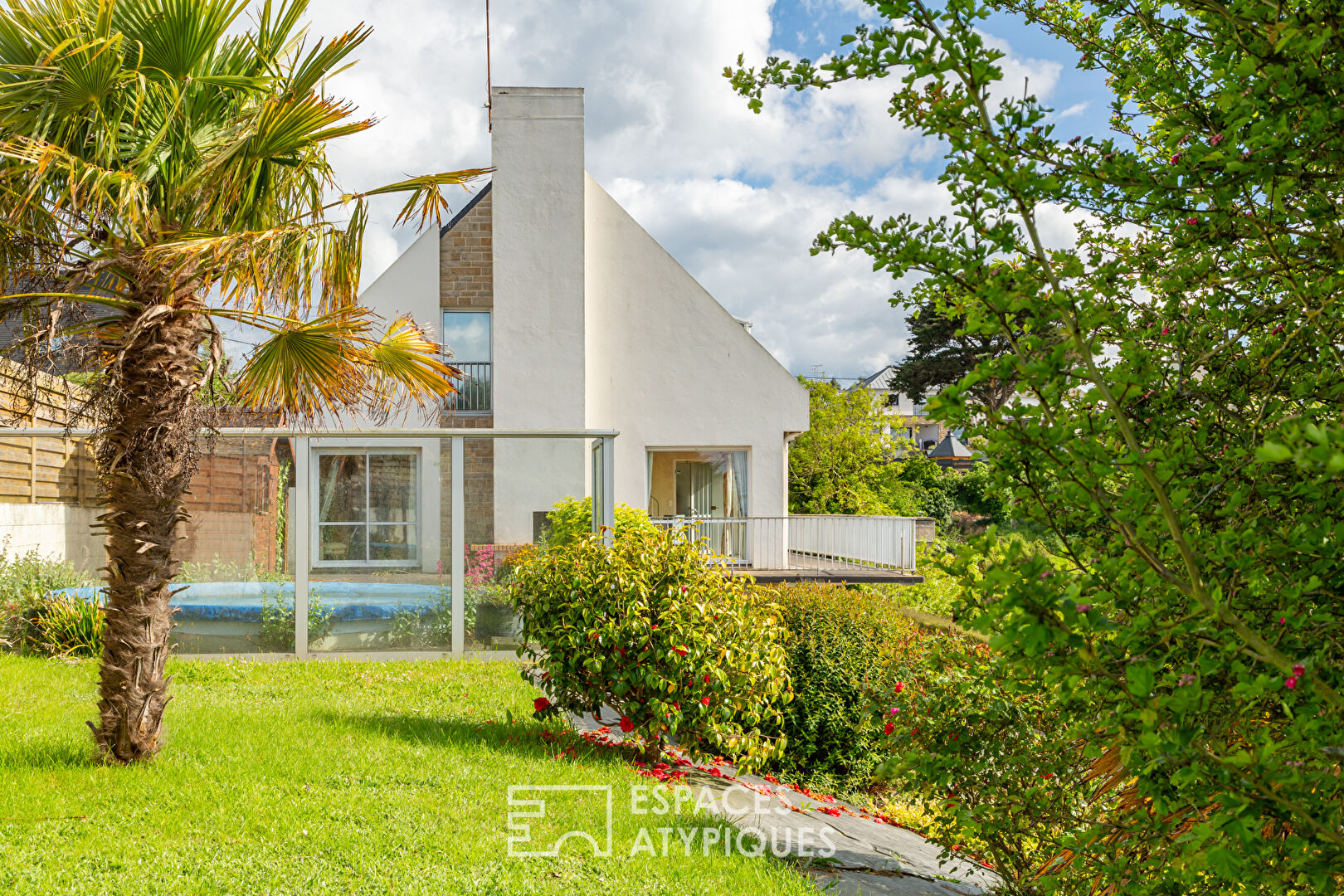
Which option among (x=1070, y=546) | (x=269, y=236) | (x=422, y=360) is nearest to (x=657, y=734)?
(x=422, y=360)

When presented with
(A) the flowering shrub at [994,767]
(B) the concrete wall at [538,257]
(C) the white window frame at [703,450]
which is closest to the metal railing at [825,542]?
(C) the white window frame at [703,450]

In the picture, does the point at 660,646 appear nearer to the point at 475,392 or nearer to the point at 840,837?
the point at 840,837

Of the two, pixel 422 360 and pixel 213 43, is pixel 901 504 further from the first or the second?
pixel 213 43

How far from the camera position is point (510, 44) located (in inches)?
651

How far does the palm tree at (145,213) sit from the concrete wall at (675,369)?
10870 mm

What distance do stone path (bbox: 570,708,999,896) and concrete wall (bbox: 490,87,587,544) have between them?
9.51 m

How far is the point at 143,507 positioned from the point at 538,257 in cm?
1134

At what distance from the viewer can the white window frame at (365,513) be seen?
10.5 meters

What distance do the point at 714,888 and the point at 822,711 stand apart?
14.0ft

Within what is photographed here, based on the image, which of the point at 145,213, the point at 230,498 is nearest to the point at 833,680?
the point at 145,213

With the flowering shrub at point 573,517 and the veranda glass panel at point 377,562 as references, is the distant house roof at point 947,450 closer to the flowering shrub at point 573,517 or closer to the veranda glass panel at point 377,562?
the flowering shrub at point 573,517

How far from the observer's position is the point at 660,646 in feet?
21.0

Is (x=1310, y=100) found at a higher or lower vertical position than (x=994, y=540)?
higher

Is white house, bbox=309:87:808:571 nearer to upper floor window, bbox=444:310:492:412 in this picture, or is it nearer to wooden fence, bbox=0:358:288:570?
upper floor window, bbox=444:310:492:412
